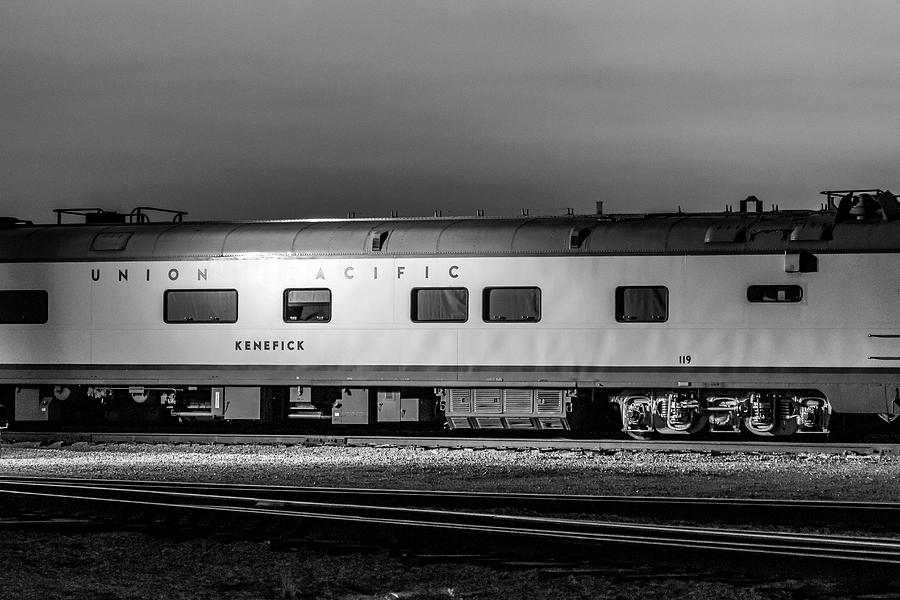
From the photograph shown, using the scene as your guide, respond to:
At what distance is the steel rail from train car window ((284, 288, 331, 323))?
880cm

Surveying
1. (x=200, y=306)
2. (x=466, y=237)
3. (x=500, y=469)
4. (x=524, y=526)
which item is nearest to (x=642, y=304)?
(x=466, y=237)

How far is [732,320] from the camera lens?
20578mm

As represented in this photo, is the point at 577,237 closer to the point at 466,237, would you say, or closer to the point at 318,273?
the point at 466,237

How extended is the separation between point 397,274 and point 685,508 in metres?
10.7

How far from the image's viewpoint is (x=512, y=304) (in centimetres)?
2133

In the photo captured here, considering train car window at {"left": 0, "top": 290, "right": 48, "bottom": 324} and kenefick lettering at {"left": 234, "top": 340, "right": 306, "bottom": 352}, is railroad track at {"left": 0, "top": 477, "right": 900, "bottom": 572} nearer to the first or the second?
kenefick lettering at {"left": 234, "top": 340, "right": 306, "bottom": 352}

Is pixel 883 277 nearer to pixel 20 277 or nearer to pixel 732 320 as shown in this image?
pixel 732 320

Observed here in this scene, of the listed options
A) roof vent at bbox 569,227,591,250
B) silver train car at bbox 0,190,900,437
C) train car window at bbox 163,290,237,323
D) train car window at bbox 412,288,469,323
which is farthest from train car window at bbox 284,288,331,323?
roof vent at bbox 569,227,591,250

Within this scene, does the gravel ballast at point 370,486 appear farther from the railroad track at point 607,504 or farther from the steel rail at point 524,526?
the railroad track at point 607,504

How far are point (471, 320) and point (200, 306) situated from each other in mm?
5018

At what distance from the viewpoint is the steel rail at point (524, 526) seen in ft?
29.2

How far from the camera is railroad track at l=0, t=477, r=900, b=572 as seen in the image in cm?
883

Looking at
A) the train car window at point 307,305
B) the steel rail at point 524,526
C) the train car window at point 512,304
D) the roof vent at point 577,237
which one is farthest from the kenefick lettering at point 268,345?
the steel rail at point 524,526

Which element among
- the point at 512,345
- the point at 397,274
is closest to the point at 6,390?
the point at 397,274
